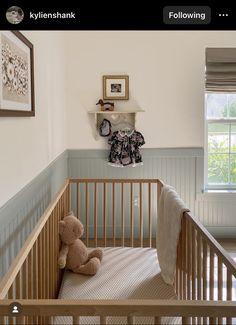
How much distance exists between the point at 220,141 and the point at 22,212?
2.66 m

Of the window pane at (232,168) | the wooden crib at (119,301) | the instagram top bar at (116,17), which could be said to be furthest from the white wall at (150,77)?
the instagram top bar at (116,17)

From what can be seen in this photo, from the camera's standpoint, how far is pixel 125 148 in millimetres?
4254

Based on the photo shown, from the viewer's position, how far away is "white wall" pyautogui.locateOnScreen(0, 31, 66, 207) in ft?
A: 6.76

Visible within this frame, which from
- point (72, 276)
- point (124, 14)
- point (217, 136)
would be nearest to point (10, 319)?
point (124, 14)

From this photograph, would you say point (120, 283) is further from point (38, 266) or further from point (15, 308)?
point (15, 308)

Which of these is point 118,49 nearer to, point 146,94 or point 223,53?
point 146,94

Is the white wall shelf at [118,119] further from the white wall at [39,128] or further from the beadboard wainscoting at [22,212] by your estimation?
the beadboard wainscoting at [22,212]

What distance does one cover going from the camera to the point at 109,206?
4391 millimetres

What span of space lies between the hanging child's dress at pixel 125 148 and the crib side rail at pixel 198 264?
6.41ft

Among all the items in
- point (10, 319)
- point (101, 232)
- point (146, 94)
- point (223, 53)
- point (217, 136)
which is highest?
point (223, 53)

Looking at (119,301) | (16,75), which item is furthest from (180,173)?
(119,301)

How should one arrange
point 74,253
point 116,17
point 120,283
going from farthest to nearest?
1. point 74,253
2. point 120,283
3. point 116,17

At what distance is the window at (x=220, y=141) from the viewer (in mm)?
4418

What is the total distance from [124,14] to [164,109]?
3285mm
